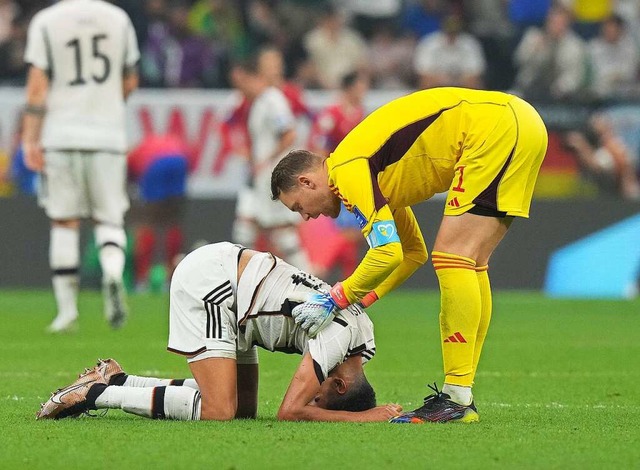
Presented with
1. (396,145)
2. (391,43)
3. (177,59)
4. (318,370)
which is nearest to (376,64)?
(391,43)

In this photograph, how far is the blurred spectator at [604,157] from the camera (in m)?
16.2

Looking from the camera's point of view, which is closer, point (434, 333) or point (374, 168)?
point (374, 168)

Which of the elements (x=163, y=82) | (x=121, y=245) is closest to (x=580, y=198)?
(x=163, y=82)

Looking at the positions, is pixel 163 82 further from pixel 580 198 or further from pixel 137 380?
pixel 137 380

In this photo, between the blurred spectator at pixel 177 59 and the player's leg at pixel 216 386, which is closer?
the player's leg at pixel 216 386

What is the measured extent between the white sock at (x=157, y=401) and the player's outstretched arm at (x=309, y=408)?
0.39 m

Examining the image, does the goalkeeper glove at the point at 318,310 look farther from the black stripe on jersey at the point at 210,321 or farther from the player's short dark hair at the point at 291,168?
the player's short dark hair at the point at 291,168

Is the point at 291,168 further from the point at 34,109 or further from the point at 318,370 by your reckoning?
the point at 34,109

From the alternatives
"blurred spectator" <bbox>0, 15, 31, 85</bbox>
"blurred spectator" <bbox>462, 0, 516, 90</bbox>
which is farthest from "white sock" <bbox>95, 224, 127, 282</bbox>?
"blurred spectator" <bbox>462, 0, 516, 90</bbox>

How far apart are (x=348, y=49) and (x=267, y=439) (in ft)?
41.0

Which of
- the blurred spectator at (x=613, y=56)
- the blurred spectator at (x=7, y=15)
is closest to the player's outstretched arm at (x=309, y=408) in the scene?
the blurred spectator at (x=7, y=15)

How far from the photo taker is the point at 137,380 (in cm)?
622

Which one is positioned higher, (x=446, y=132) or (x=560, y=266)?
(x=446, y=132)

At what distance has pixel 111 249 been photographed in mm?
10531
